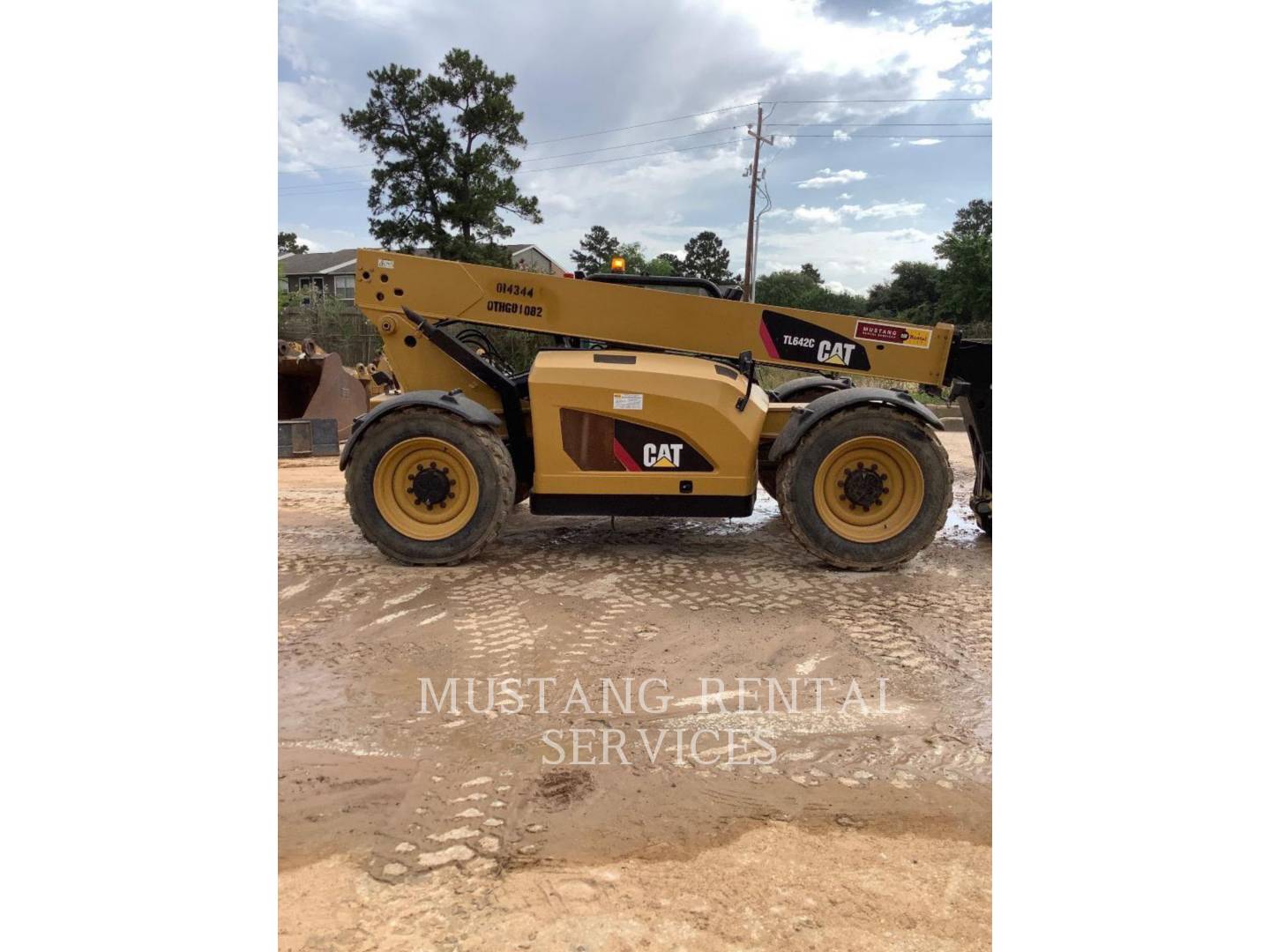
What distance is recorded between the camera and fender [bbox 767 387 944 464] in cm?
458

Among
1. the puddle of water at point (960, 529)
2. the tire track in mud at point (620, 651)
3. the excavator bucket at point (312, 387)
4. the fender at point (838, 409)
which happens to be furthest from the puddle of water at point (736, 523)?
the excavator bucket at point (312, 387)

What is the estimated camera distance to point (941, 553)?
16.8ft

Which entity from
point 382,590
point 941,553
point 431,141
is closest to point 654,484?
point 382,590

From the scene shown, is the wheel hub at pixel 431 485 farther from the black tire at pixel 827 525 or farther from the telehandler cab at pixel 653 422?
the black tire at pixel 827 525

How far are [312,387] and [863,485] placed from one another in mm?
8892

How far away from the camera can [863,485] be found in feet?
15.3

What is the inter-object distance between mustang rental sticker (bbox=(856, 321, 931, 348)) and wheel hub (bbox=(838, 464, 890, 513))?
0.95m

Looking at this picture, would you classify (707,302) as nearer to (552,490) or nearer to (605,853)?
(552,490)

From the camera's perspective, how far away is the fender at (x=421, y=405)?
15.5ft

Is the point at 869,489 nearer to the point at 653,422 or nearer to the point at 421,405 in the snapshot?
the point at 653,422

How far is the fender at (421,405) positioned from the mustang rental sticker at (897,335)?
2.50 meters

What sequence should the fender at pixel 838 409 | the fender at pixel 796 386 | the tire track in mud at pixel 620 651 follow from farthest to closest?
1. the fender at pixel 796 386
2. the fender at pixel 838 409
3. the tire track in mud at pixel 620 651

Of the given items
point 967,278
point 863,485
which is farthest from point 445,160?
point 967,278

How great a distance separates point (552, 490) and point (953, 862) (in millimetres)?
3217
